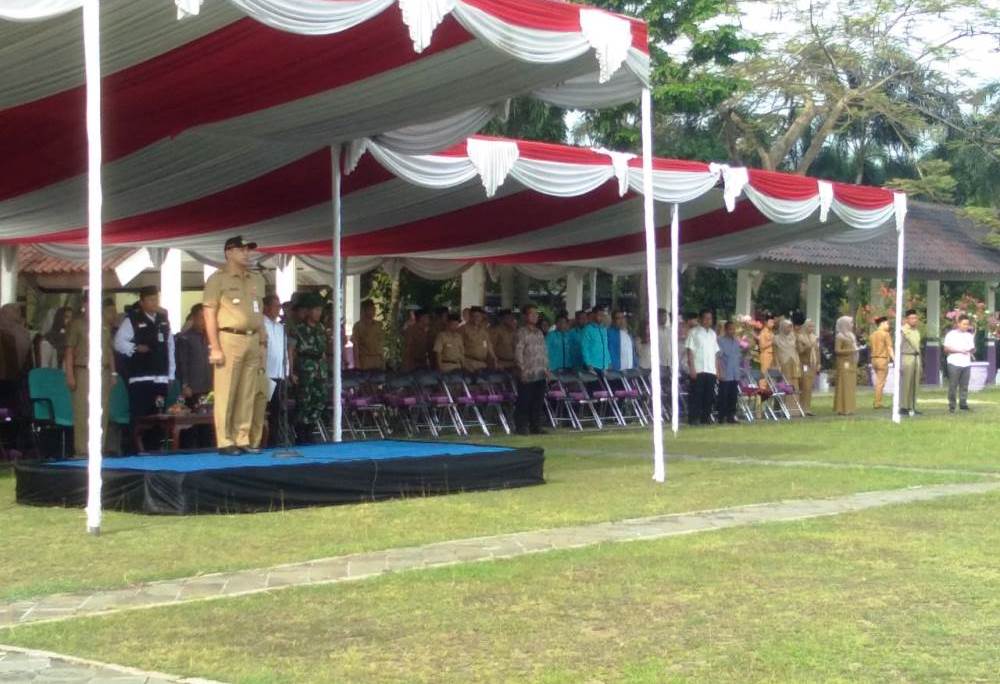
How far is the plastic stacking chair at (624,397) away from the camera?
783 inches

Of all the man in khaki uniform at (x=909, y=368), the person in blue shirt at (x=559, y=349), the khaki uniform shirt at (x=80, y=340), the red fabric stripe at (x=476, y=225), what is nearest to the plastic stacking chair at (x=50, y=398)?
the khaki uniform shirt at (x=80, y=340)

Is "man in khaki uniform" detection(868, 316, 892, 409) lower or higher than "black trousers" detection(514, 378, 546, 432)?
higher

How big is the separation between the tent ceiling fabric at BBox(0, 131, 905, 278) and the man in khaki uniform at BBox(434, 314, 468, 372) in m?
1.20

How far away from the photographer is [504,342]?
19609mm

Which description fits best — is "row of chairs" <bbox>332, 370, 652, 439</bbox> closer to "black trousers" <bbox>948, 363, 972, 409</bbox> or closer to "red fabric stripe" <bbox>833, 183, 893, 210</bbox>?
"red fabric stripe" <bbox>833, 183, 893, 210</bbox>

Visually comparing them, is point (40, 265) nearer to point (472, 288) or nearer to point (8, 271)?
point (8, 271)

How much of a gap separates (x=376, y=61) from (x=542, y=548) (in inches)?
157

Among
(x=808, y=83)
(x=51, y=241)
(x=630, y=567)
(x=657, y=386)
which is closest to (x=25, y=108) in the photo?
(x=657, y=386)

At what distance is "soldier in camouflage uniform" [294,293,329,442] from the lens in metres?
15.0

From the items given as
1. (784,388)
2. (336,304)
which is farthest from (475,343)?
(336,304)

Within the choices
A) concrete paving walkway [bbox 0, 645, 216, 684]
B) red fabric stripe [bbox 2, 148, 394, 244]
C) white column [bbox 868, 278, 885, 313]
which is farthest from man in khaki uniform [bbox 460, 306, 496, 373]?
white column [bbox 868, 278, 885, 313]

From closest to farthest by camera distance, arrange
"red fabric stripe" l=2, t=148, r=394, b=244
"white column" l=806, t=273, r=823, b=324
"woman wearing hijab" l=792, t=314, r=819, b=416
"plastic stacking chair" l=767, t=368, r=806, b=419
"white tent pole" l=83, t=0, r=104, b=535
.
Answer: "white tent pole" l=83, t=0, r=104, b=535 → "red fabric stripe" l=2, t=148, r=394, b=244 → "plastic stacking chair" l=767, t=368, r=806, b=419 → "woman wearing hijab" l=792, t=314, r=819, b=416 → "white column" l=806, t=273, r=823, b=324

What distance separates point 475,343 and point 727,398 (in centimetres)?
374

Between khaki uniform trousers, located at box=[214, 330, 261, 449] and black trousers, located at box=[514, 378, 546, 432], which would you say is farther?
black trousers, located at box=[514, 378, 546, 432]
